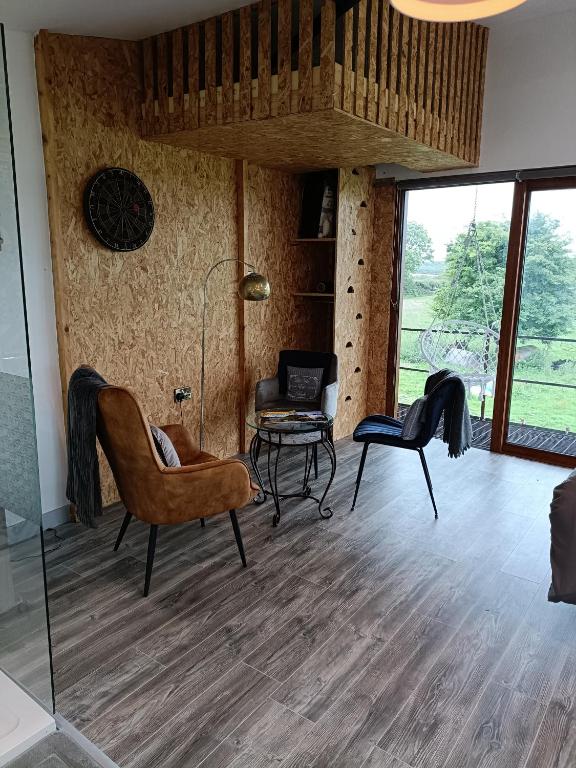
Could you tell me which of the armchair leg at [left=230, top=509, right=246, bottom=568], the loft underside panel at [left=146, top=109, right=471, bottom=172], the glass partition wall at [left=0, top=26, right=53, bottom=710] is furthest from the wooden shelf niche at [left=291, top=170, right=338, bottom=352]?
the glass partition wall at [left=0, top=26, right=53, bottom=710]

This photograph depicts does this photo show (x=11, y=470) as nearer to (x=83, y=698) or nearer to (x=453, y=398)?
(x=83, y=698)

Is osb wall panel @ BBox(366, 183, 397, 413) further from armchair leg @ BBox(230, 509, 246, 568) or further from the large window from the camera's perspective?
armchair leg @ BBox(230, 509, 246, 568)

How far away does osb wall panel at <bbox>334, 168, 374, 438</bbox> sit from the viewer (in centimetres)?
496

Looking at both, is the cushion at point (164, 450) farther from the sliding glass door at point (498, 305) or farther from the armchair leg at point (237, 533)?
the sliding glass door at point (498, 305)

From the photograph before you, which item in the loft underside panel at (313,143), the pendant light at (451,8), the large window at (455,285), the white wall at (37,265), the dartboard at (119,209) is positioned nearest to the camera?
the pendant light at (451,8)

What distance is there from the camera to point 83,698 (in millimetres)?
2141

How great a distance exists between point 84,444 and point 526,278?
3763 mm

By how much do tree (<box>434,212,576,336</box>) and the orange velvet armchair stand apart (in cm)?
311

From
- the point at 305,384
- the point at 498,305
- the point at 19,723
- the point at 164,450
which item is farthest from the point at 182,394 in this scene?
the point at 498,305

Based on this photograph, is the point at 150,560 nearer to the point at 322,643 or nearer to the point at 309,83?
the point at 322,643

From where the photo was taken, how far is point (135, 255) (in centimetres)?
379

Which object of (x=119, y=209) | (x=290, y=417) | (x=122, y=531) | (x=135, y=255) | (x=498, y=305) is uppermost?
(x=119, y=209)

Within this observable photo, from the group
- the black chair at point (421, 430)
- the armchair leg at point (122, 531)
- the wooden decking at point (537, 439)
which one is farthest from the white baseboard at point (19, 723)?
the wooden decking at point (537, 439)

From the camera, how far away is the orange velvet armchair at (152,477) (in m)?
2.58
